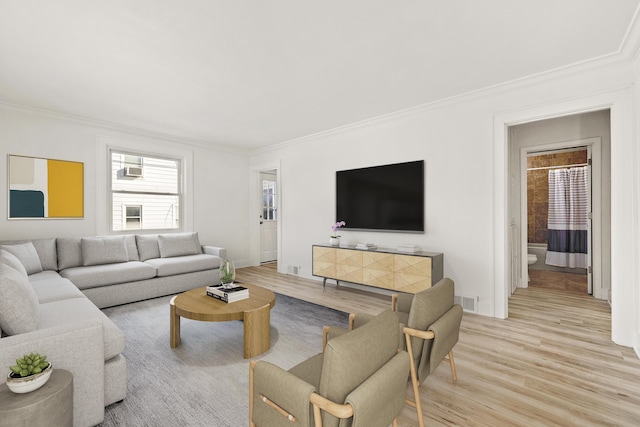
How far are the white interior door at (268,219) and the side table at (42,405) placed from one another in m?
5.45

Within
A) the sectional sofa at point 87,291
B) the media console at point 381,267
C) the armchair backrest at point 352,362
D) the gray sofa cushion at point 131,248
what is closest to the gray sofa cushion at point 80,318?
the sectional sofa at point 87,291

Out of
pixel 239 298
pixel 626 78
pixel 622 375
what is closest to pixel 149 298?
pixel 239 298

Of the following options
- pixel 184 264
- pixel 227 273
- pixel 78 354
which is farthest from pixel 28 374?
pixel 184 264

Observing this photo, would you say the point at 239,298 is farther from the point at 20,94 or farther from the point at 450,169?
the point at 20,94

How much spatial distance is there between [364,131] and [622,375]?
375cm

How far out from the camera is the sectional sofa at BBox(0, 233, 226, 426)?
5.36 feet

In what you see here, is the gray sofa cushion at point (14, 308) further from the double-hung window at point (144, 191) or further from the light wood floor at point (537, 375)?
the double-hung window at point (144, 191)

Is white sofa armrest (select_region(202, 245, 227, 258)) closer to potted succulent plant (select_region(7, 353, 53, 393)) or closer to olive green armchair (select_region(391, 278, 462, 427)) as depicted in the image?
potted succulent plant (select_region(7, 353, 53, 393))

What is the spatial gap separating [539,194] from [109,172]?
8175 mm

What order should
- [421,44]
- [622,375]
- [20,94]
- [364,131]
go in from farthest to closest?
1. [364,131]
2. [20,94]
3. [421,44]
4. [622,375]

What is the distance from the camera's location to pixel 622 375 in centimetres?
219

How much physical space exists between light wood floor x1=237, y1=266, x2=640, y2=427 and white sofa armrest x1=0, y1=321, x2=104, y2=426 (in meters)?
1.77

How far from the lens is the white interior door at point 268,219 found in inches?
277

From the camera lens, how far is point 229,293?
2768 mm
